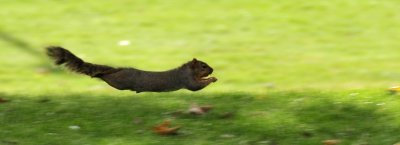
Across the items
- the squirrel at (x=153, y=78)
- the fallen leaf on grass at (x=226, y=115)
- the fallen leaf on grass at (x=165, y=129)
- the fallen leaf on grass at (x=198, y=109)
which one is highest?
the squirrel at (x=153, y=78)

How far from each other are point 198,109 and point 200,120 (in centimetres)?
19

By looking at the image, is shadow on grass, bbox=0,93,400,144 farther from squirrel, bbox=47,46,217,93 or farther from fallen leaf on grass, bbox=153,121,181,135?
squirrel, bbox=47,46,217,93

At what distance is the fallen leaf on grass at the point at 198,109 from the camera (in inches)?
273

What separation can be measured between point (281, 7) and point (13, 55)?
4.90 meters

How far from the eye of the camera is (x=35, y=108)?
7.27 m

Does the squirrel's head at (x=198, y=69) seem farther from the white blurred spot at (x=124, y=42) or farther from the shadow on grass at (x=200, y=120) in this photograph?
the white blurred spot at (x=124, y=42)

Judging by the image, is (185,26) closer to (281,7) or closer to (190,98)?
(281,7)

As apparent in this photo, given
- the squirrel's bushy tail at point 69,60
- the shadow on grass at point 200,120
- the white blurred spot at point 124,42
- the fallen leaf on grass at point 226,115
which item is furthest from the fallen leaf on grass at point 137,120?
the white blurred spot at point 124,42

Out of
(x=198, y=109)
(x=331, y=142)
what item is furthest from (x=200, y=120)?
(x=331, y=142)

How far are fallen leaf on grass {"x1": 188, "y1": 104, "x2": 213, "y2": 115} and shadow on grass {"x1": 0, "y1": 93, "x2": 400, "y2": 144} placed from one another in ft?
0.18

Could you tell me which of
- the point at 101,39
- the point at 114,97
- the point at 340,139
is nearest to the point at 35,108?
the point at 114,97

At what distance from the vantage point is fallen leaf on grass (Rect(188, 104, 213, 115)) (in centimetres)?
694

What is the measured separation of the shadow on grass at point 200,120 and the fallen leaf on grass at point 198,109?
0.18ft

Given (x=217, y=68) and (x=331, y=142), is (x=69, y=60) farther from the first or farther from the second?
(x=217, y=68)
